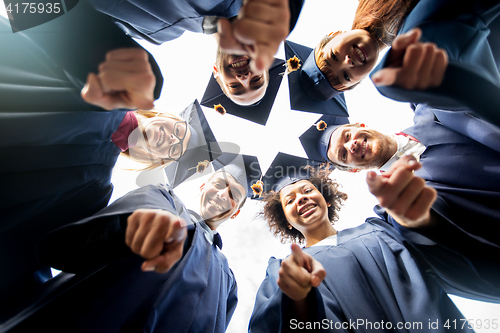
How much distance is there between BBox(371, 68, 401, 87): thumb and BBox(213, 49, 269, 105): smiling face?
2.37 feet

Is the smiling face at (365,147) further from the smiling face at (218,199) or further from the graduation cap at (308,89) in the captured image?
the smiling face at (218,199)

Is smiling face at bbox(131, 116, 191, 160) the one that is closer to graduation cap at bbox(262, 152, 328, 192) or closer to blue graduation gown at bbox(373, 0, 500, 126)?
graduation cap at bbox(262, 152, 328, 192)

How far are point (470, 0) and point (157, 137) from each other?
1.33 metres

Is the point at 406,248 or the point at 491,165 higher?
the point at 491,165

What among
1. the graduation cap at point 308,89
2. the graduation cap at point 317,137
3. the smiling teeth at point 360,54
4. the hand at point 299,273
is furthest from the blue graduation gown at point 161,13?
the graduation cap at point 317,137

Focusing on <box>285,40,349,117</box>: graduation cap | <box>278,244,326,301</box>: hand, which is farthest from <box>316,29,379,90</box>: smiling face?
<box>278,244,326,301</box>: hand

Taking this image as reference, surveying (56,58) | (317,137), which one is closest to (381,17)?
(317,137)

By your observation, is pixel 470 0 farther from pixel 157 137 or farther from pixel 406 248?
pixel 157 137

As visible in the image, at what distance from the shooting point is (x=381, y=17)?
104 cm

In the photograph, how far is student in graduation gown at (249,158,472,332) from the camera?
0.59 meters

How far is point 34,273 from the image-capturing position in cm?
77

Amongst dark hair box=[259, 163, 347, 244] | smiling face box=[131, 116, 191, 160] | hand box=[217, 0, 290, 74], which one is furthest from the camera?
dark hair box=[259, 163, 347, 244]

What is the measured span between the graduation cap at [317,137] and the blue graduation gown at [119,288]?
1402 millimetres

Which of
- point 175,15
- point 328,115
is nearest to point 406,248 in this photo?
point 328,115
